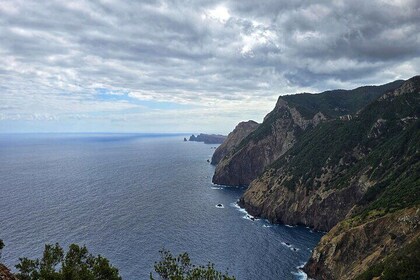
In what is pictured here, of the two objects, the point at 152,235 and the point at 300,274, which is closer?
the point at 300,274

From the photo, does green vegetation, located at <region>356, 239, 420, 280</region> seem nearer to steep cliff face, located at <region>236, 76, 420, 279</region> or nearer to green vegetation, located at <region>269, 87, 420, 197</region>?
steep cliff face, located at <region>236, 76, 420, 279</region>

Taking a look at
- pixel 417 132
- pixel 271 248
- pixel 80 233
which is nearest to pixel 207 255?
pixel 271 248

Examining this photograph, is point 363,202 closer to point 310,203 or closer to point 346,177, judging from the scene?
point 346,177

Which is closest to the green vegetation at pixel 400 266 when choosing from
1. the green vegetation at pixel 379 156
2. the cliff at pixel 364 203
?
the cliff at pixel 364 203

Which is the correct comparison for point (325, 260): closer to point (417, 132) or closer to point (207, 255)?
point (207, 255)

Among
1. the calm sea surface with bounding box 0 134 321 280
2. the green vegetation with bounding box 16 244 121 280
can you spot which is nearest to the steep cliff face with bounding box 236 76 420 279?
the calm sea surface with bounding box 0 134 321 280

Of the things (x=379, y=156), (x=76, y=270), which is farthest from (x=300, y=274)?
(x=76, y=270)
